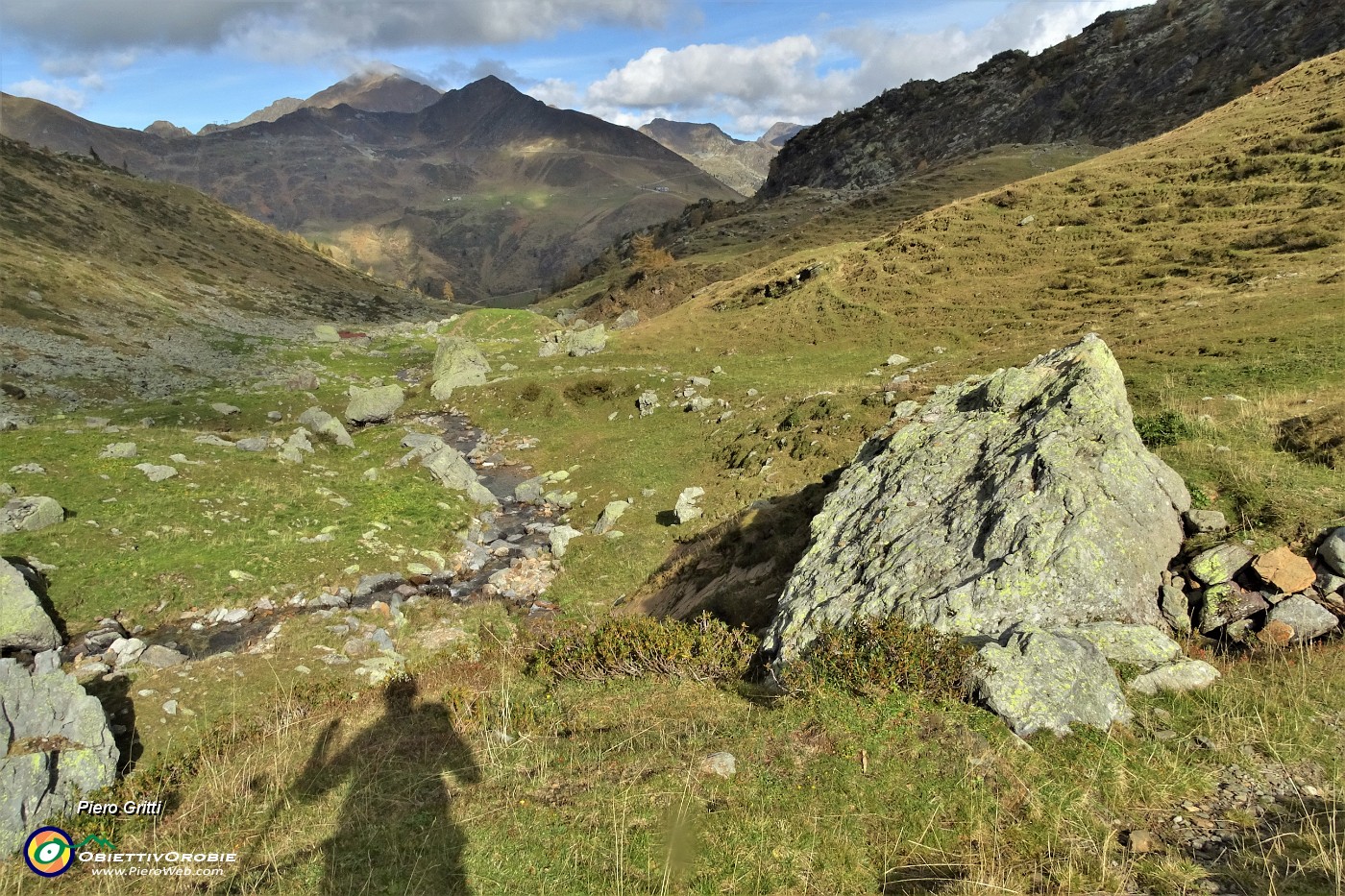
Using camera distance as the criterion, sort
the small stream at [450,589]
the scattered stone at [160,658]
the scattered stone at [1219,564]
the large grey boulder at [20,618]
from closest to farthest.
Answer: the scattered stone at [1219,564]
the large grey boulder at [20,618]
the scattered stone at [160,658]
the small stream at [450,589]

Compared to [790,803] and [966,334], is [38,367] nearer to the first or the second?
[790,803]

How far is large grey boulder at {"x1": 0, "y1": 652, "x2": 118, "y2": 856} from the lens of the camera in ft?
25.8

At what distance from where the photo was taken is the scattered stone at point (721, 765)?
7.45 metres

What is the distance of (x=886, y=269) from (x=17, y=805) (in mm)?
55076

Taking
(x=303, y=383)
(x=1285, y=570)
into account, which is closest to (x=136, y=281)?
(x=303, y=383)

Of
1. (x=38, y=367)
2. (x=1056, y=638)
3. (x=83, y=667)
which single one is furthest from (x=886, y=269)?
(x=38, y=367)

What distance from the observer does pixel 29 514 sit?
743 inches

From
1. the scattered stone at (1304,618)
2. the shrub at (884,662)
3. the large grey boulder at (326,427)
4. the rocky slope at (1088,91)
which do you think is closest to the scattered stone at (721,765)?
the shrub at (884,662)

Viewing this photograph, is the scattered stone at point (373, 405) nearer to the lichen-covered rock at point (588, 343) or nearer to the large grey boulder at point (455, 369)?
the large grey boulder at point (455, 369)

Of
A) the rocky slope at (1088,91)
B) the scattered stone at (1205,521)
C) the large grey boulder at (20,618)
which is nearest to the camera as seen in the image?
the scattered stone at (1205,521)

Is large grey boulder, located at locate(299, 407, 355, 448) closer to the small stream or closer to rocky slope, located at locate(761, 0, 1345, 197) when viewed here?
the small stream

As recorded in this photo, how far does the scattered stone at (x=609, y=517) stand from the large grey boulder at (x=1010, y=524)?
1408 centimetres

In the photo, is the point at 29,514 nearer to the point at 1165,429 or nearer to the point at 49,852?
the point at 49,852

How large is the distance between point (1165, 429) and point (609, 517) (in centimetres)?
1934
